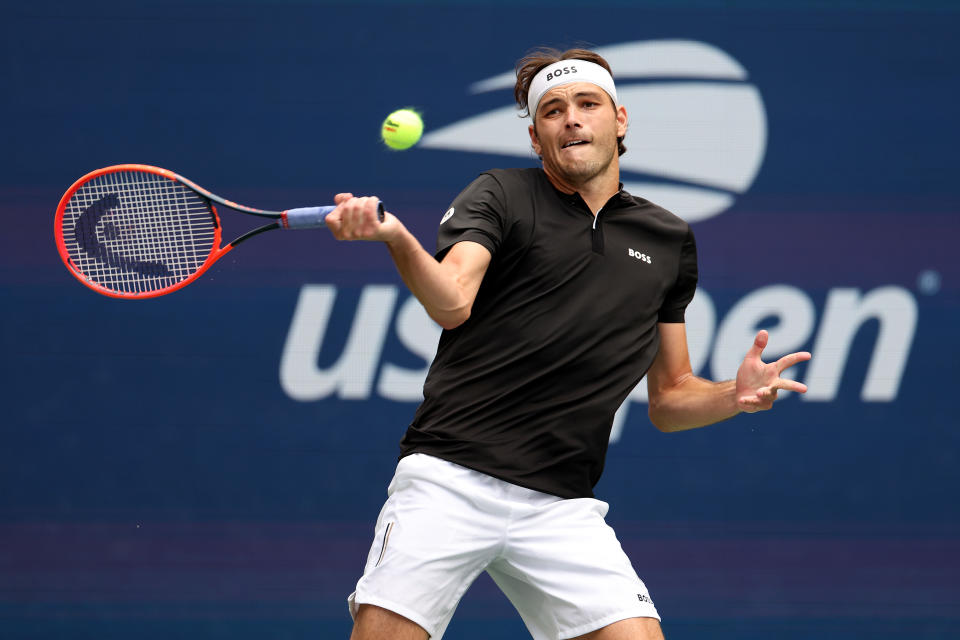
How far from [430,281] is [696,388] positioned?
93cm

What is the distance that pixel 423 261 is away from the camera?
2.12 meters

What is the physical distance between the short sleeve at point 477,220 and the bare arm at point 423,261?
27 millimetres

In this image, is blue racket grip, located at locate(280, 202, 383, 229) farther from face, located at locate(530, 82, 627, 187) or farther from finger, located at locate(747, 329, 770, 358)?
finger, located at locate(747, 329, 770, 358)

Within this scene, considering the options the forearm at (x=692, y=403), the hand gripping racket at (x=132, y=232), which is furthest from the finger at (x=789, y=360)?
the hand gripping racket at (x=132, y=232)

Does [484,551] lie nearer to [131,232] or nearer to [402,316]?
[131,232]

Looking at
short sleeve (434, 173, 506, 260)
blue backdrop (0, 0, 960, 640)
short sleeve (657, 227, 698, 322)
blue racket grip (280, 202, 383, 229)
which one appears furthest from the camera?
blue backdrop (0, 0, 960, 640)

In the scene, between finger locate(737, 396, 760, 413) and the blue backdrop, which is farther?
the blue backdrop

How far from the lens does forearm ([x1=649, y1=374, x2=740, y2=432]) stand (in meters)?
2.69

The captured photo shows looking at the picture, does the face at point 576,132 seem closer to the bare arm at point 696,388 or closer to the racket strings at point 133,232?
the bare arm at point 696,388

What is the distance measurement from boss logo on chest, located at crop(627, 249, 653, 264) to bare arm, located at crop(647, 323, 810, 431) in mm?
217

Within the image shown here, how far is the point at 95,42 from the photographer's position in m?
3.79

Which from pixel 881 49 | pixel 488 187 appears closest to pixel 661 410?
pixel 488 187

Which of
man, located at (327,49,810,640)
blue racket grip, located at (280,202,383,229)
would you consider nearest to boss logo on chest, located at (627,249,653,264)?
man, located at (327,49,810,640)

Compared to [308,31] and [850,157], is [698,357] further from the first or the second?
[308,31]
